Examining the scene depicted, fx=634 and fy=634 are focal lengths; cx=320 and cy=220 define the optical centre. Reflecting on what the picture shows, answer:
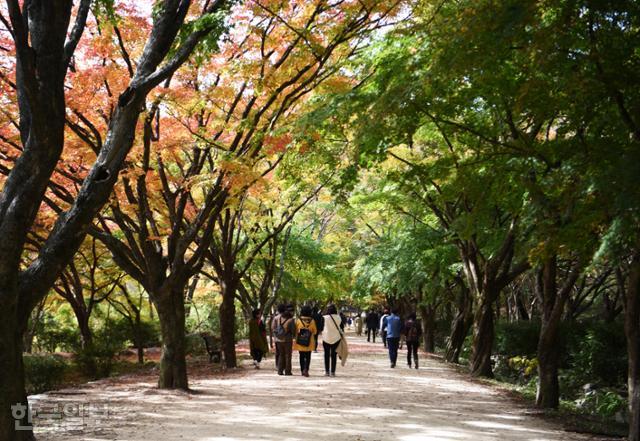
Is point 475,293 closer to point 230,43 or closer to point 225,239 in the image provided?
point 225,239

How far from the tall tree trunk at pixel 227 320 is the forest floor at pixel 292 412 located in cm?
325

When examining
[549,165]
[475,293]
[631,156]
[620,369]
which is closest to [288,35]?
[549,165]

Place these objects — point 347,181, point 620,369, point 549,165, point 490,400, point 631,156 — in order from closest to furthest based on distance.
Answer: point 631,156, point 549,165, point 347,181, point 490,400, point 620,369

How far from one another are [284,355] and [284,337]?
2.37 feet

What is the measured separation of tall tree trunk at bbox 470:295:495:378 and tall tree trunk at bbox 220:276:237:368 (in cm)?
680

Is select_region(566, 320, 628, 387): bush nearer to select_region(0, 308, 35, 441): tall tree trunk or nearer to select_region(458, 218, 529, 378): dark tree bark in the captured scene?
select_region(458, 218, 529, 378): dark tree bark

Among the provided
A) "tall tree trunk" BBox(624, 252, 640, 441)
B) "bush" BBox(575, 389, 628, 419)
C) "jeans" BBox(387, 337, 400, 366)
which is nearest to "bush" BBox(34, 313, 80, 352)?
"jeans" BBox(387, 337, 400, 366)

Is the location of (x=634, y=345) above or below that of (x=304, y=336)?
below

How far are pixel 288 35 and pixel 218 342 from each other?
1421 centimetres

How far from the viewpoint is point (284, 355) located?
51.5 ft

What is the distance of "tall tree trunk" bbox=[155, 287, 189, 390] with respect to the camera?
1230 cm

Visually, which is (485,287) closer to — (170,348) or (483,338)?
(483,338)

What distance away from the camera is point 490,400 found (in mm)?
12102

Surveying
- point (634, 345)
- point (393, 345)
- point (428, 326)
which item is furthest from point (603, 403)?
point (428, 326)
